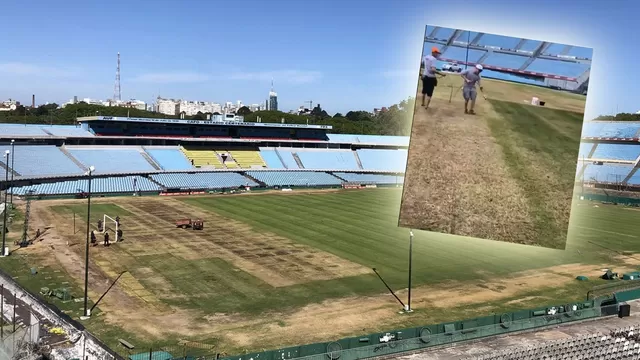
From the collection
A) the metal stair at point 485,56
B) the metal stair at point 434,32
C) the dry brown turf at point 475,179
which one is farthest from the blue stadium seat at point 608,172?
the metal stair at point 434,32

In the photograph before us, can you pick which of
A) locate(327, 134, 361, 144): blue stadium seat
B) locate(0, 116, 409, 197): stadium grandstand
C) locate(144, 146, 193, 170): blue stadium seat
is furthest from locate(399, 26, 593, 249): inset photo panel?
locate(327, 134, 361, 144): blue stadium seat

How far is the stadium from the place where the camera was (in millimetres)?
22328

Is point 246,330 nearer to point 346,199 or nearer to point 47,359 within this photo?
point 47,359

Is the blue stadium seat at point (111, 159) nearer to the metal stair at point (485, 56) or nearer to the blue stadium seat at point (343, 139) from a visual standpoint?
the blue stadium seat at point (343, 139)

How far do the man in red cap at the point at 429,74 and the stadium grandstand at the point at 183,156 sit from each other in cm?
3924

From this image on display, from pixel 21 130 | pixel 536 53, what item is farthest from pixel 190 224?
pixel 21 130

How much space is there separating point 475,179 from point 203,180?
58.3 meters

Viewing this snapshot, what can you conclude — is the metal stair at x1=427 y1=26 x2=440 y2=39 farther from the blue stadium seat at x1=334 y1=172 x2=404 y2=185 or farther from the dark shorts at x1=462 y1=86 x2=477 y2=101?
the blue stadium seat at x1=334 y1=172 x2=404 y2=185

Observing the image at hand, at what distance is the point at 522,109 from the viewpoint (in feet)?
66.7

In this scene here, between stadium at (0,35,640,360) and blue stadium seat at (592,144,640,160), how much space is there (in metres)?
10.0

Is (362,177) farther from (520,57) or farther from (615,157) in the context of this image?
(520,57)

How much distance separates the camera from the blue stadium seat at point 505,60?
17.3 m

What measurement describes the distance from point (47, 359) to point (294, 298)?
41.2 ft

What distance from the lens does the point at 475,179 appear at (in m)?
21.3
